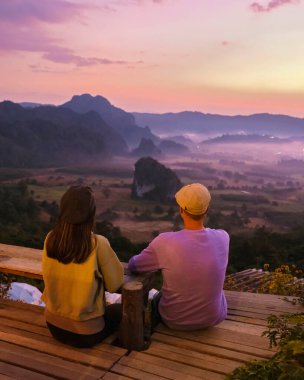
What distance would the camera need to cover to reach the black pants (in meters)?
3.43

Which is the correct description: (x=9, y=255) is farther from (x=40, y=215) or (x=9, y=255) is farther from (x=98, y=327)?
(x=40, y=215)

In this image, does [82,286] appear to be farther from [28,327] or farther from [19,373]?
[28,327]

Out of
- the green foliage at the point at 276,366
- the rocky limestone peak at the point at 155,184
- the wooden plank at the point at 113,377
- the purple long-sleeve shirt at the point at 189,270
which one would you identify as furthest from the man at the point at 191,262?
the rocky limestone peak at the point at 155,184

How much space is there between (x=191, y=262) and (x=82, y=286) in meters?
0.94

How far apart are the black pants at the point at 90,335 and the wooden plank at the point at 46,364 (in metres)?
0.20

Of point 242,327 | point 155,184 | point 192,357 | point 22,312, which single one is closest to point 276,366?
point 192,357

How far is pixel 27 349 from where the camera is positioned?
3.42 metres

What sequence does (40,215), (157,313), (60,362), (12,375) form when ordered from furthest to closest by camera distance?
(40,215)
(157,313)
(60,362)
(12,375)

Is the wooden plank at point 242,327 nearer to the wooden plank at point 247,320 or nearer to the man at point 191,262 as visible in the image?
the wooden plank at point 247,320

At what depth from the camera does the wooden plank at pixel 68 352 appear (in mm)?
3258

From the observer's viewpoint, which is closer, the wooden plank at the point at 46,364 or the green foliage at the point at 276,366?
the green foliage at the point at 276,366

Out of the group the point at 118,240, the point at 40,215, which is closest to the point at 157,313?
the point at 118,240

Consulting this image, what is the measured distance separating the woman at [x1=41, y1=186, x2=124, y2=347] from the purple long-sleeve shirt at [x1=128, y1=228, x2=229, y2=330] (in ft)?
1.35

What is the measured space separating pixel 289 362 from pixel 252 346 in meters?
0.99
